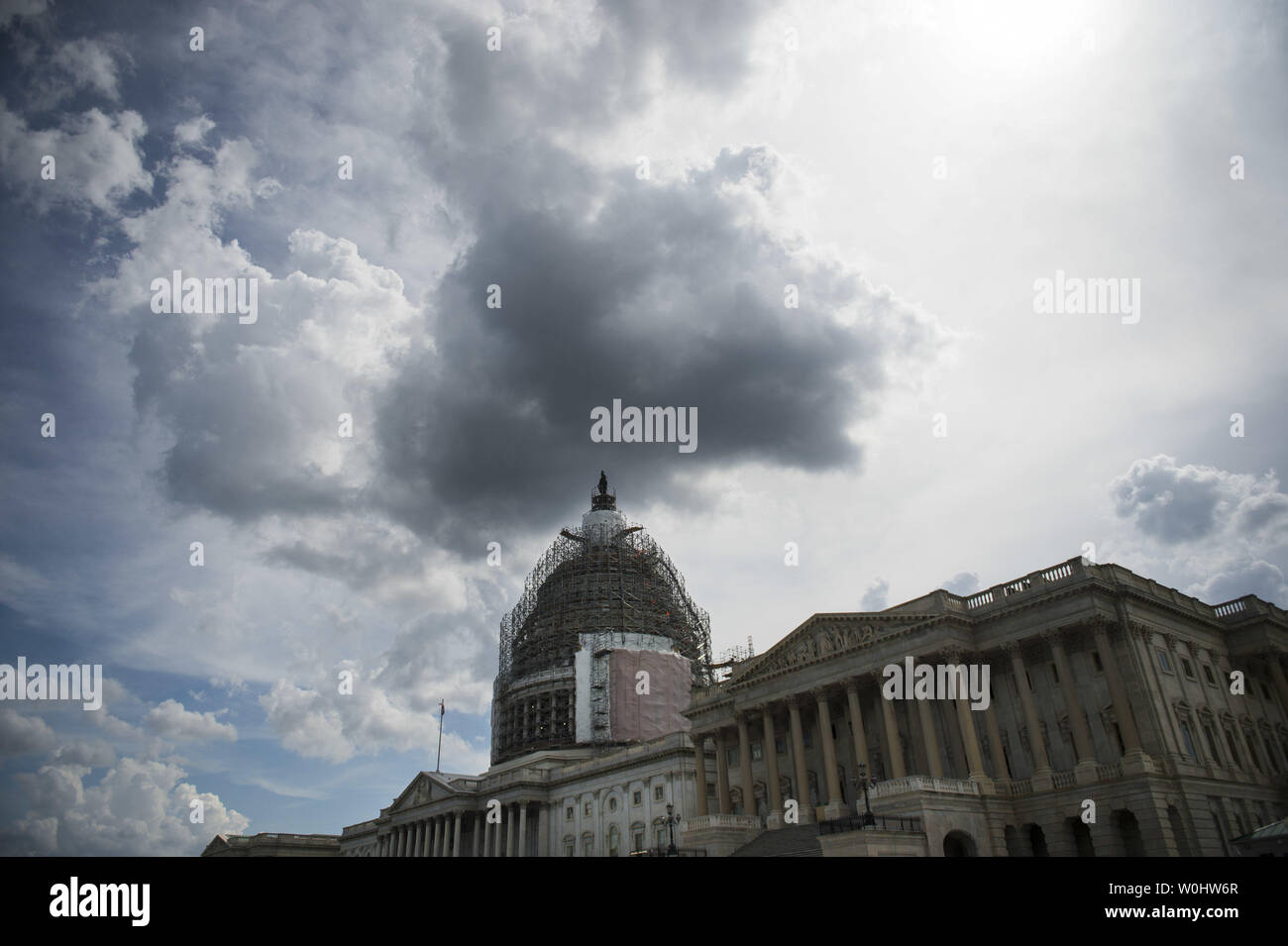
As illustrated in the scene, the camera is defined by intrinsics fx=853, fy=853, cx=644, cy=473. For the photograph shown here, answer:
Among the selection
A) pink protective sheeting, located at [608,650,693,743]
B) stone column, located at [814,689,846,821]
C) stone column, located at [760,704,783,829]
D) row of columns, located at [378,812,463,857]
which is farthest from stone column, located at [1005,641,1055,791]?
row of columns, located at [378,812,463,857]

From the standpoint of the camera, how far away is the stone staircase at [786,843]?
4053 centimetres

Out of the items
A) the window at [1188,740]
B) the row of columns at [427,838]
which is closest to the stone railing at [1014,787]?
the window at [1188,740]

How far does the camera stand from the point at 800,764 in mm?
48375

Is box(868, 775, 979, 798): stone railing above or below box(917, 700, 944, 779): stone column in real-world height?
below

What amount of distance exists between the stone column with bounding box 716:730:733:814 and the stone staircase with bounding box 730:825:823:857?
6771mm

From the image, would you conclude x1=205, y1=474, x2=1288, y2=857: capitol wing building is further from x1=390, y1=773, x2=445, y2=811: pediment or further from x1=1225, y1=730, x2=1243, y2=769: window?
x1=390, y1=773, x2=445, y2=811: pediment

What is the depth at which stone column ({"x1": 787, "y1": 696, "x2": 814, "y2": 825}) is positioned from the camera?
1846 inches

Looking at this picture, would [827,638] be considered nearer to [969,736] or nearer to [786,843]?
[969,736]

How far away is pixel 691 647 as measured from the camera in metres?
97.9

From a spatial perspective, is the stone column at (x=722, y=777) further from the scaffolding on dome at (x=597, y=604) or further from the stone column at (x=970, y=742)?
the scaffolding on dome at (x=597, y=604)

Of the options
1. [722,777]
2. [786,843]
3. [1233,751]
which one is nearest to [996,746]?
[786,843]

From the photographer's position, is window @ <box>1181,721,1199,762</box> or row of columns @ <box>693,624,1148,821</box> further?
window @ <box>1181,721,1199,762</box>
